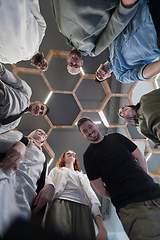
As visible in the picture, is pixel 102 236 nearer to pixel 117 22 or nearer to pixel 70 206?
pixel 70 206

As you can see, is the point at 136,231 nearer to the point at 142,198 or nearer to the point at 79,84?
the point at 142,198

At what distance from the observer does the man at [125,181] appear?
0.83 m

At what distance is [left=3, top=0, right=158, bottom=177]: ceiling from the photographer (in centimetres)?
212

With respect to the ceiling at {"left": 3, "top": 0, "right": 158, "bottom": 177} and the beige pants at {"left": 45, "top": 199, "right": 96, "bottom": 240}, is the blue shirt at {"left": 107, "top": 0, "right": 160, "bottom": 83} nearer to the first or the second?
the ceiling at {"left": 3, "top": 0, "right": 158, "bottom": 177}

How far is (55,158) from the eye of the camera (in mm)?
2664

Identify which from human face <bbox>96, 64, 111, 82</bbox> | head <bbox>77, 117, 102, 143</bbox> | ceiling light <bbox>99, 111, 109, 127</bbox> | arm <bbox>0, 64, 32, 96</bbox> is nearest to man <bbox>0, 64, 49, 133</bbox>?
arm <bbox>0, 64, 32, 96</bbox>

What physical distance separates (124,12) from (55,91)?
5.58ft

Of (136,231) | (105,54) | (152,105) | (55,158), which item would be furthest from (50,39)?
(136,231)

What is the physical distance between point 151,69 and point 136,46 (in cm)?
23

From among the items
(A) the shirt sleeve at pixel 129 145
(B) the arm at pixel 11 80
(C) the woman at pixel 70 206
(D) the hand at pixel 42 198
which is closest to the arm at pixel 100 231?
(C) the woman at pixel 70 206

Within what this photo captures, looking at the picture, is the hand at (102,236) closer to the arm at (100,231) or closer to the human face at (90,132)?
the arm at (100,231)

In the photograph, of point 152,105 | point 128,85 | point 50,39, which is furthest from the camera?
point 128,85

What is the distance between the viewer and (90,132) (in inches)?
55.7

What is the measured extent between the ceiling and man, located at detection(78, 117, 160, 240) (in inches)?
40.4
